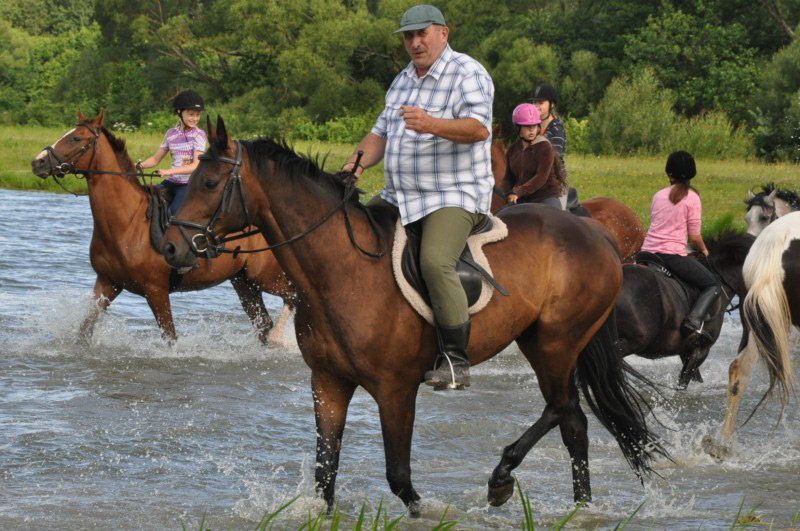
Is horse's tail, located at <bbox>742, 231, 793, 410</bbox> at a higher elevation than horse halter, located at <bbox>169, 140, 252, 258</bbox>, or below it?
below

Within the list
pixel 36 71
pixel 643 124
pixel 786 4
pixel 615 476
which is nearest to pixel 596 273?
pixel 615 476

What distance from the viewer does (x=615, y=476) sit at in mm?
7359

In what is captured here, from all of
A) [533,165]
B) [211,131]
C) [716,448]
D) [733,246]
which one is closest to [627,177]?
[733,246]

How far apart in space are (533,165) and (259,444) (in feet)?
11.6

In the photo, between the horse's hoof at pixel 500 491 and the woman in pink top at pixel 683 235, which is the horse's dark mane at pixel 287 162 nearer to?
the horse's hoof at pixel 500 491

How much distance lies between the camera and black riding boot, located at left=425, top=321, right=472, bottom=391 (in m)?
5.62

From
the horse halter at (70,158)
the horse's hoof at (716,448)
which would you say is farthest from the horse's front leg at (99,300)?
the horse's hoof at (716,448)

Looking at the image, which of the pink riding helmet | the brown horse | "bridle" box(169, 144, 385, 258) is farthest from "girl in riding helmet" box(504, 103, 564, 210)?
"bridle" box(169, 144, 385, 258)

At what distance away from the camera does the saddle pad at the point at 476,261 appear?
564 cm

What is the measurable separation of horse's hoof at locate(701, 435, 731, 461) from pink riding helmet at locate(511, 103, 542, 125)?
3.09m

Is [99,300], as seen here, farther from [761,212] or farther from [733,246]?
[761,212]

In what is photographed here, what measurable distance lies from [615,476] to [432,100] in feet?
9.78

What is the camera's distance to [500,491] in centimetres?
629

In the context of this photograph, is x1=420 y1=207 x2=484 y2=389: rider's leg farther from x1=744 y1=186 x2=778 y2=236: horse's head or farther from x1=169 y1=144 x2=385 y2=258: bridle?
x1=744 y1=186 x2=778 y2=236: horse's head
